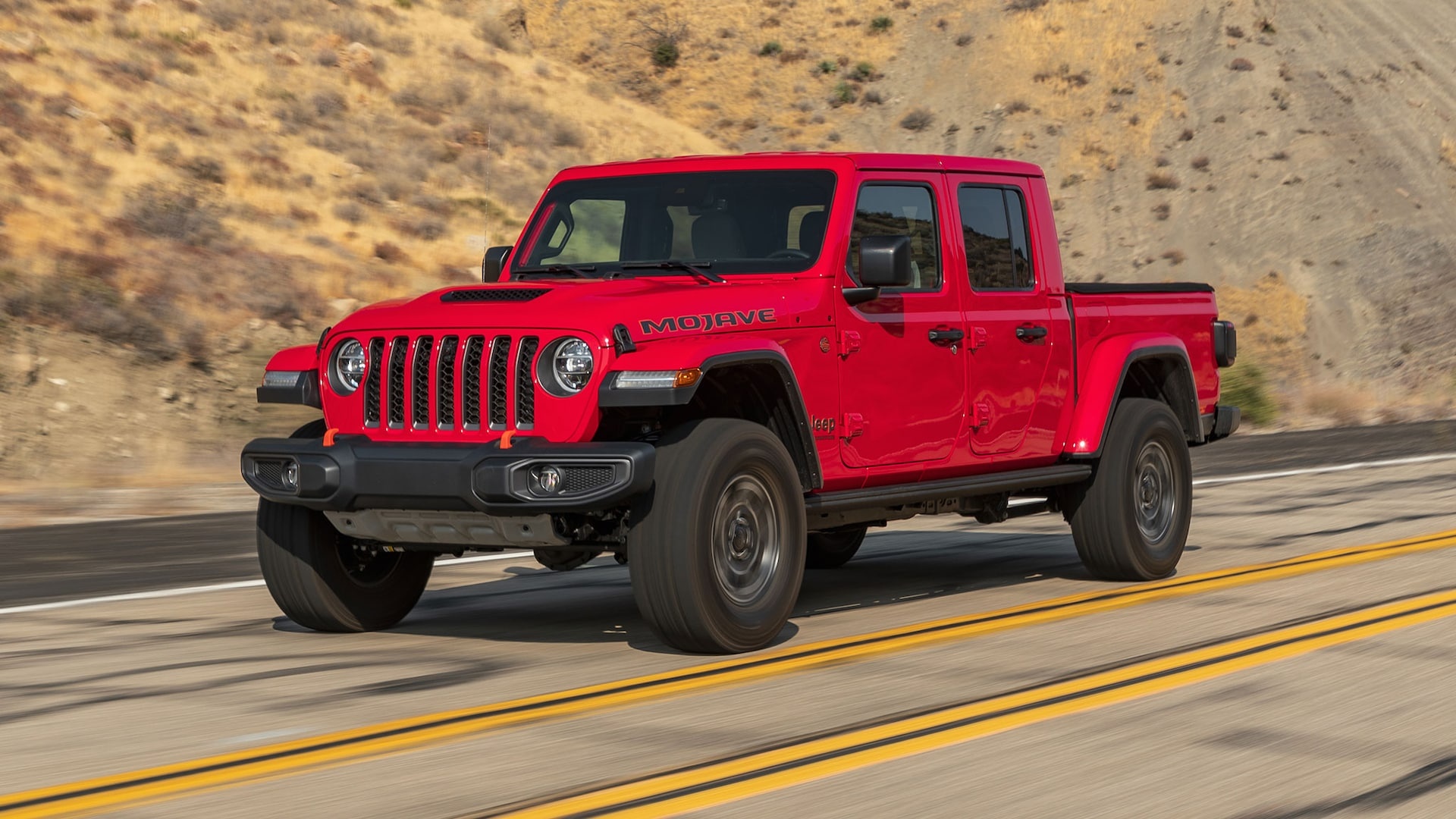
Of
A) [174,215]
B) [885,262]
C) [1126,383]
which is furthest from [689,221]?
[174,215]

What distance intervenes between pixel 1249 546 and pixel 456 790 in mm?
7250

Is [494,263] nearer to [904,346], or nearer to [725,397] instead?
[725,397]

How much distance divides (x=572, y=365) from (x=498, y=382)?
0.34 m

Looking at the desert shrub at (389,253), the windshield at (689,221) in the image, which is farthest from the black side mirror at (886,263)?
the desert shrub at (389,253)

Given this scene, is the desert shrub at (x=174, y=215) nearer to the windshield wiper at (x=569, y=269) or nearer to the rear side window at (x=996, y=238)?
the windshield wiper at (x=569, y=269)

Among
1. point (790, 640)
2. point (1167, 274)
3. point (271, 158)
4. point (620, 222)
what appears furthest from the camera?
point (1167, 274)

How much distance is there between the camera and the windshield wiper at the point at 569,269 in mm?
8188

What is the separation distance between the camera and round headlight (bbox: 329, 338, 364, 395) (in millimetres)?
7406

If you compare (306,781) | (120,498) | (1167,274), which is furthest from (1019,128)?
(306,781)

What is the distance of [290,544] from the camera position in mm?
7793

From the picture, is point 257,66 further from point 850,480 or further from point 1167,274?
point 850,480

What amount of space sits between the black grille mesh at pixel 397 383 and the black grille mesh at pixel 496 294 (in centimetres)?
29

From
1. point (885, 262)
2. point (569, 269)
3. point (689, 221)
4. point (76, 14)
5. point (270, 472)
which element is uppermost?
point (76, 14)

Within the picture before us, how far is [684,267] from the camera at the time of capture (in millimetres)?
7867
